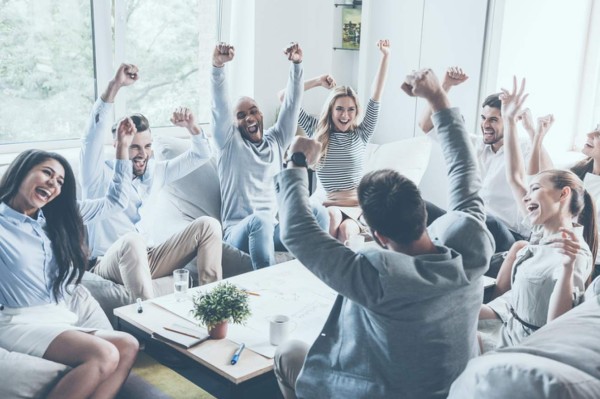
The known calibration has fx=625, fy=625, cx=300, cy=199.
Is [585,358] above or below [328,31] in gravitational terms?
below

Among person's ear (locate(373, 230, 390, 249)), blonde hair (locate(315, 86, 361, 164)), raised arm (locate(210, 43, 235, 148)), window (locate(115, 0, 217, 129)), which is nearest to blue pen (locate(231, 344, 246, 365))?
person's ear (locate(373, 230, 390, 249))

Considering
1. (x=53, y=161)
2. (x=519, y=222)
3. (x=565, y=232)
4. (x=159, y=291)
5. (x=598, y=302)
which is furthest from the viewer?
(x=519, y=222)

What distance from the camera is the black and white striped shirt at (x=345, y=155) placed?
3.88 m

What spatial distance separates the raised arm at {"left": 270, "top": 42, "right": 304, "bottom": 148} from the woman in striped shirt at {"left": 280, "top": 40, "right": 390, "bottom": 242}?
0.31 metres

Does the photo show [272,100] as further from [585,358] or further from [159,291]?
[585,358]

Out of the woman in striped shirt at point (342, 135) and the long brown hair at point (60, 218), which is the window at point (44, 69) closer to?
the woman in striped shirt at point (342, 135)

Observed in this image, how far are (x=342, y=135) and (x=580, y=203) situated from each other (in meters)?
1.90

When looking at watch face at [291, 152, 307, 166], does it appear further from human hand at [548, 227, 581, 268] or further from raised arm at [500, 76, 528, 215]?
raised arm at [500, 76, 528, 215]

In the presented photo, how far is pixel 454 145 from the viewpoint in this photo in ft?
5.41

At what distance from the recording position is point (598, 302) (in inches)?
48.1

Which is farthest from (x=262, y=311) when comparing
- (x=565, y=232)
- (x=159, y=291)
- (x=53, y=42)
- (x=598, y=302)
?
(x=53, y=42)

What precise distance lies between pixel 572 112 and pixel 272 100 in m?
2.17

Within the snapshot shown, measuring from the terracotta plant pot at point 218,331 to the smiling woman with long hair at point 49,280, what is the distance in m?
0.26

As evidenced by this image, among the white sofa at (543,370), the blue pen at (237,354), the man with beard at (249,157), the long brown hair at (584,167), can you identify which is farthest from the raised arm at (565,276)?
the man with beard at (249,157)
